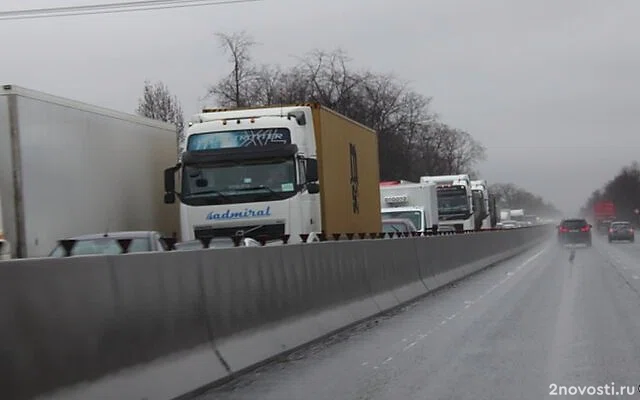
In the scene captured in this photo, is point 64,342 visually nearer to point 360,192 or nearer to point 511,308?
point 511,308

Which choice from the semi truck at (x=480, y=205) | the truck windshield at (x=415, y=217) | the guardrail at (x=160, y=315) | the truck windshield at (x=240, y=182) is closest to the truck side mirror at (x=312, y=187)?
the truck windshield at (x=240, y=182)

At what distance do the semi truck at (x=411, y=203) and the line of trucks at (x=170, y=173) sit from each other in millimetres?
11813

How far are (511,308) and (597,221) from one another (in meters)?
108

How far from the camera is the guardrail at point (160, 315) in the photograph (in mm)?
7141

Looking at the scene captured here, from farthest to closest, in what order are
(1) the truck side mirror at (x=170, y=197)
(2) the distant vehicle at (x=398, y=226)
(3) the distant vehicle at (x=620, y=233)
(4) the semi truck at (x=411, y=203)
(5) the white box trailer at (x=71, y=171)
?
(3) the distant vehicle at (x=620, y=233), (4) the semi truck at (x=411, y=203), (2) the distant vehicle at (x=398, y=226), (1) the truck side mirror at (x=170, y=197), (5) the white box trailer at (x=71, y=171)

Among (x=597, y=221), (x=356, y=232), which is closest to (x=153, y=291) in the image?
(x=356, y=232)

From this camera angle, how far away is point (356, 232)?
2425cm

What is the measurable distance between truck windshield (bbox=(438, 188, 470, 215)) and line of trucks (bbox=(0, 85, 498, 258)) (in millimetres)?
22093

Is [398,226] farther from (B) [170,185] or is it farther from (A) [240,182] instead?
(B) [170,185]

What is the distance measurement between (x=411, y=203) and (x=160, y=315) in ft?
92.7

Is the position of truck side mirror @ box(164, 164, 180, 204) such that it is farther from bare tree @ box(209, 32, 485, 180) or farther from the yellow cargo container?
bare tree @ box(209, 32, 485, 180)

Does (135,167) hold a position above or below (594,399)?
above

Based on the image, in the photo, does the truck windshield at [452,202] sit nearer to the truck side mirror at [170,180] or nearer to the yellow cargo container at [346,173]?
the yellow cargo container at [346,173]

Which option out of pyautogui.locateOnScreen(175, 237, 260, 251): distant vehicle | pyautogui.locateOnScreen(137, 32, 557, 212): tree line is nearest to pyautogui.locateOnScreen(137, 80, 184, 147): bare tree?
pyautogui.locateOnScreen(137, 32, 557, 212): tree line
